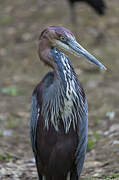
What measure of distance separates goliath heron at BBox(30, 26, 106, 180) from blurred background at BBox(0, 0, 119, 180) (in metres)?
0.82

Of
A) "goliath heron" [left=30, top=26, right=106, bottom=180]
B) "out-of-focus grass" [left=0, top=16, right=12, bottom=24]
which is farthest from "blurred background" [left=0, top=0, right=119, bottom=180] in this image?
"goliath heron" [left=30, top=26, right=106, bottom=180]

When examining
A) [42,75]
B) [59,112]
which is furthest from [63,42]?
[42,75]

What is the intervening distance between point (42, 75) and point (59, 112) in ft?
17.1

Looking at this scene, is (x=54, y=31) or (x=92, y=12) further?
(x=92, y=12)

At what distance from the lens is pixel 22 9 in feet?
40.4

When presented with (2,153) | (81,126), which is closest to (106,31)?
(2,153)

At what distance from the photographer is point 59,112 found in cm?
364

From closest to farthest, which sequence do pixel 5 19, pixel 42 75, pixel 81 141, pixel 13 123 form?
pixel 81 141, pixel 13 123, pixel 42 75, pixel 5 19

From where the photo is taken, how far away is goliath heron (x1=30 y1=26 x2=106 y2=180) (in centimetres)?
357

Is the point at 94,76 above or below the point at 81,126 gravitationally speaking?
→ above

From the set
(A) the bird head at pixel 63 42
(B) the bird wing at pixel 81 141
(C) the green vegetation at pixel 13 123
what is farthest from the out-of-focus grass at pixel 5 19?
(B) the bird wing at pixel 81 141

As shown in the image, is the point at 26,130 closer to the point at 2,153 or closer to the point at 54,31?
the point at 2,153

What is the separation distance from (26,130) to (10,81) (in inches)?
95.1

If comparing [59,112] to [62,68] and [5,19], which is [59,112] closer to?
[62,68]
